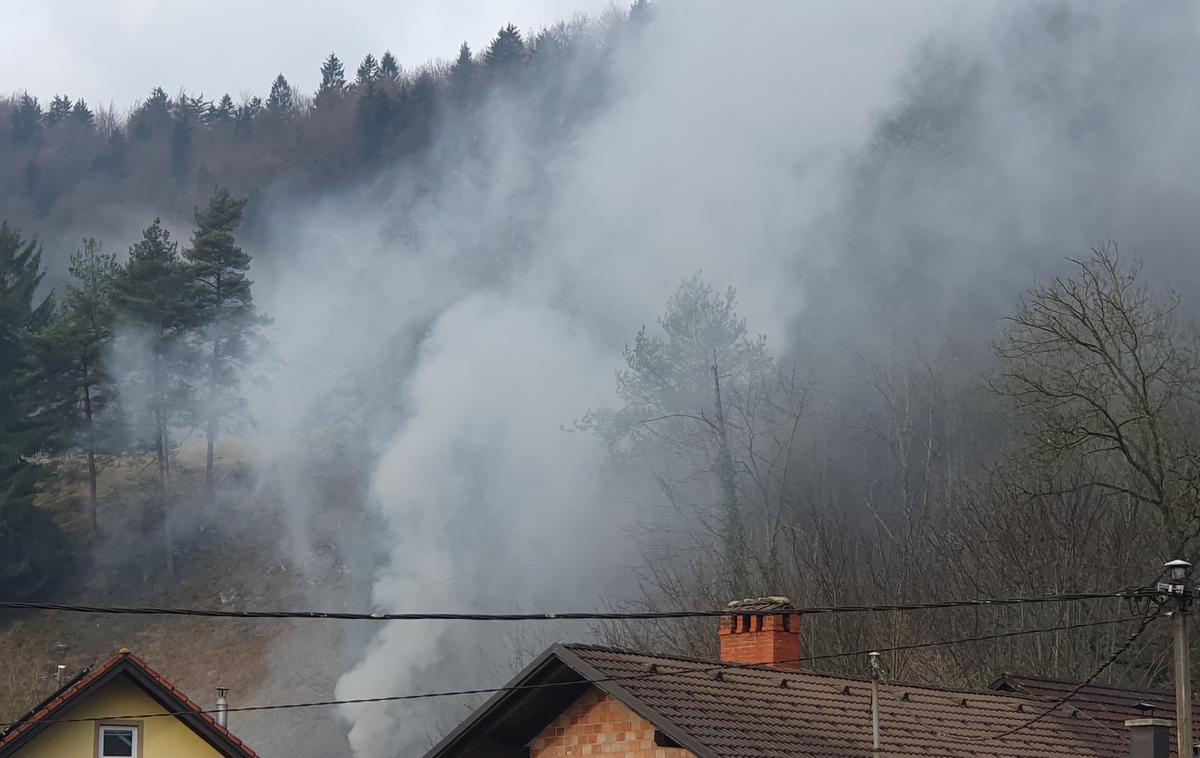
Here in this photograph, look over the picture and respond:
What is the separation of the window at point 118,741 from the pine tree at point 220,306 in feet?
129

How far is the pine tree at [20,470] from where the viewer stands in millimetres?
55969

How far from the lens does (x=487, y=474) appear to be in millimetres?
50438

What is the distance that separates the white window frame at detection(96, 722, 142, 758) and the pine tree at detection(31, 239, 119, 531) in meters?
37.8

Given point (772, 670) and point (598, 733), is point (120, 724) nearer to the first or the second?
point (598, 733)

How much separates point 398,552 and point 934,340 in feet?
55.4

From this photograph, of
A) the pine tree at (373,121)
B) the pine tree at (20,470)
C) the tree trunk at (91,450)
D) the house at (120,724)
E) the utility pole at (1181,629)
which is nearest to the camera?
the utility pole at (1181,629)

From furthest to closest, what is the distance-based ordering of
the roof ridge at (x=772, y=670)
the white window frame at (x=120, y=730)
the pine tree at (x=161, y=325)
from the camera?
the pine tree at (x=161, y=325), the white window frame at (x=120, y=730), the roof ridge at (x=772, y=670)

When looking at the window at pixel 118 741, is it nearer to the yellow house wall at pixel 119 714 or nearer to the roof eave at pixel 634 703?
the yellow house wall at pixel 119 714

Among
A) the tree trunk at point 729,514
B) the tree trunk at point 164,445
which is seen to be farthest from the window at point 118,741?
the tree trunk at point 164,445

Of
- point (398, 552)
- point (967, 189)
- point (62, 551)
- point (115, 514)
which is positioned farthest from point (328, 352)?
point (967, 189)

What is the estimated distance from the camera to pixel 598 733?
1716 cm

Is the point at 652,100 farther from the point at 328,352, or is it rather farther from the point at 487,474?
the point at 487,474

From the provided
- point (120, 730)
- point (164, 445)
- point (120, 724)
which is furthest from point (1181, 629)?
point (164, 445)

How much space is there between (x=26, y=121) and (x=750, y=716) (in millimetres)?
108653
